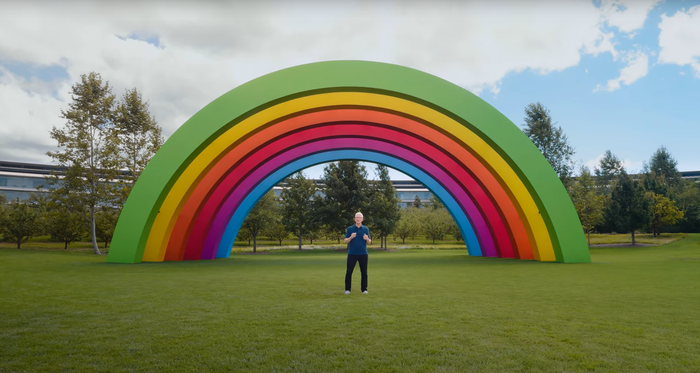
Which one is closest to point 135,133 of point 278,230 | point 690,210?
point 278,230

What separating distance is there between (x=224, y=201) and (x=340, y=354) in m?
18.3

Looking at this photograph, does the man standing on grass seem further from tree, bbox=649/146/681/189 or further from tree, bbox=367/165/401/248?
tree, bbox=649/146/681/189

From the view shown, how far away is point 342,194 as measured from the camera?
40156 mm

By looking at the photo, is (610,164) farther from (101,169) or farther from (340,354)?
(340,354)

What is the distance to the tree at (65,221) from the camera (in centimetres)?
2756

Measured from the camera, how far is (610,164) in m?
75.5

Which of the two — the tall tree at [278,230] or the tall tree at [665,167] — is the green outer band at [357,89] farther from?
the tall tree at [665,167]

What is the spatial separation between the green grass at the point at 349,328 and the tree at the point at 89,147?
20.7 m

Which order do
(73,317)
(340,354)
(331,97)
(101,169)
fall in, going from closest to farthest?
(340,354)
(73,317)
(331,97)
(101,169)

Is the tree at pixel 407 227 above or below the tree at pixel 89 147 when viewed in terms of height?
below

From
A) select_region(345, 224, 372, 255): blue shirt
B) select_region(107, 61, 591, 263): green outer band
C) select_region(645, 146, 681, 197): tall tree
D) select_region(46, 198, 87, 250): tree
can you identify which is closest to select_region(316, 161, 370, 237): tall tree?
select_region(46, 198, 87, 250): tree

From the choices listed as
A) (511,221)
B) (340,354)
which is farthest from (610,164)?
(340,354)

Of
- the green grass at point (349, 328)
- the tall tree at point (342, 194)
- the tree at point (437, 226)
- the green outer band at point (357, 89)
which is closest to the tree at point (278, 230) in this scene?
the tall tree at point (342, 194)

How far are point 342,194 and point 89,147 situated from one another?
21028 millimetres
